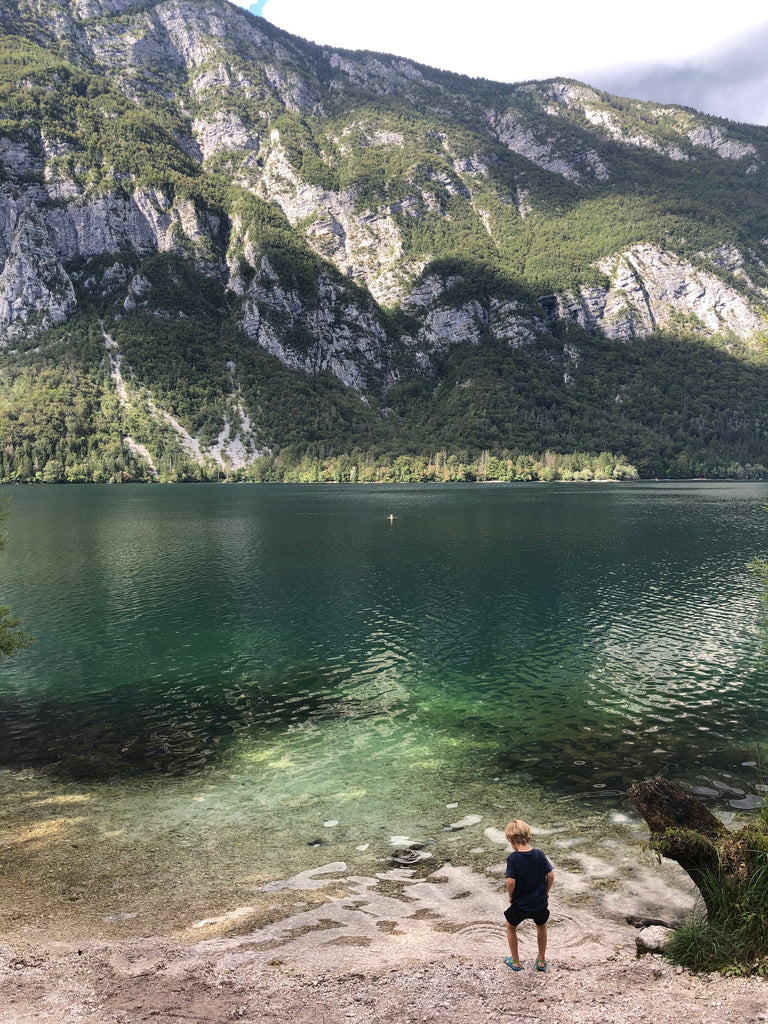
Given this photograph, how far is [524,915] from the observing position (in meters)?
11.5

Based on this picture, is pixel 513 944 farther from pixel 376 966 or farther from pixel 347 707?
pixel 347 707

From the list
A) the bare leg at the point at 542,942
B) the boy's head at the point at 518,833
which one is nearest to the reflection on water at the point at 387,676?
the bare leg at the point at 542,942

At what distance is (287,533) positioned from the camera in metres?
105

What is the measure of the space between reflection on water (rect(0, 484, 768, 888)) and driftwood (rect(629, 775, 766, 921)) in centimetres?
838

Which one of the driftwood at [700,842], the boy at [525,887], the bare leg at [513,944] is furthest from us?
the driftwood at [700,842]

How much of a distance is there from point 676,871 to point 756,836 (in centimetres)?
497

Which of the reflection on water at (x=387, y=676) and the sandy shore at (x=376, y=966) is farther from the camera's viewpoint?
the reflection on water at (x=387, y=676)

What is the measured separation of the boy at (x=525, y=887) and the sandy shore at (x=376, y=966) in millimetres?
603

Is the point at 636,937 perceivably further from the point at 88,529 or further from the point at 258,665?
the point at 88,529

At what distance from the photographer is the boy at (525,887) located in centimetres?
1144

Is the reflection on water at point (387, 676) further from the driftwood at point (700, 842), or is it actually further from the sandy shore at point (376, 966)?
the driftwood at point (700, 842)

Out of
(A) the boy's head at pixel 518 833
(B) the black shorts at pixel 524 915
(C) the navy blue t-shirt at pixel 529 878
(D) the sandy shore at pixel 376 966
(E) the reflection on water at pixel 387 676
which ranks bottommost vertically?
(E) the reflection on water at pixel 387 676

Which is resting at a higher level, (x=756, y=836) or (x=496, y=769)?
(x=756, y=836)

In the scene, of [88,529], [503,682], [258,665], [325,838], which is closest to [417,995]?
[325,838]
